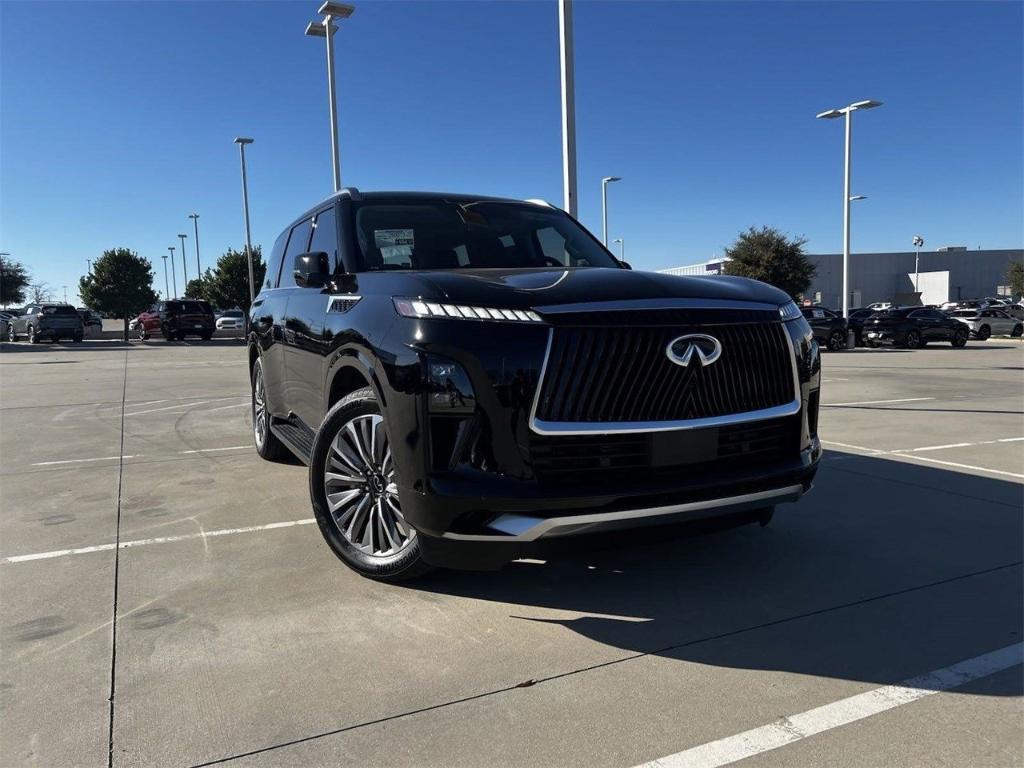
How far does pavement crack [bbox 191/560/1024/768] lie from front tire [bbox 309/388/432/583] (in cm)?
74

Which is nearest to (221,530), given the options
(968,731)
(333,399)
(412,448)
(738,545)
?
(333,399)

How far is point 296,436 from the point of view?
15.9 feet

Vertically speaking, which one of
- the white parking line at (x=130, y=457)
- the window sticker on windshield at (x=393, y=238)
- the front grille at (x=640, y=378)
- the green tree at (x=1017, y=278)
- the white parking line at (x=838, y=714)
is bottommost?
the white parking line at (x=838, y=714)

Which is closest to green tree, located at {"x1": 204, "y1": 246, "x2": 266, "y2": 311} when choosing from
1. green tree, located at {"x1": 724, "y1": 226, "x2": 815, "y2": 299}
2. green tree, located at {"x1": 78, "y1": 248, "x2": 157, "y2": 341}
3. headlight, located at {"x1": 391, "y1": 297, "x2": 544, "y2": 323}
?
green tree, located at {"x1": 78, "y1": 248, "x2": 157, "y2": 341}

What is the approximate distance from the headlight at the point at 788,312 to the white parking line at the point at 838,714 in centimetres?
154

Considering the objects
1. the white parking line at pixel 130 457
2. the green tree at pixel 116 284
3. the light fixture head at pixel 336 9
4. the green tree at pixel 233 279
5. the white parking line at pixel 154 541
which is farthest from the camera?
the green tree at pixel 233 279

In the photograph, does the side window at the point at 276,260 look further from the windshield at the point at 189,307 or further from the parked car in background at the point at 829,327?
the windshield at the point at 189,307

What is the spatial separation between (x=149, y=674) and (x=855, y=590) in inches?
120

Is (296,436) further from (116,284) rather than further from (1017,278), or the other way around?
(1017,278)

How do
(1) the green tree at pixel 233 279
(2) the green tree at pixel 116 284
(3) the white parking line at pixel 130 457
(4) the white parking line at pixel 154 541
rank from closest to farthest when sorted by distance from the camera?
(4) the white parking line at pixel 154 541 < (3) the white parking line at pixel 130 457 < (2) the green tree at pixel 116 284 < (1) the green tree at pixel 233 279

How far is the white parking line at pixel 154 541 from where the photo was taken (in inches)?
159

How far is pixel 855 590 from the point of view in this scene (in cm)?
348

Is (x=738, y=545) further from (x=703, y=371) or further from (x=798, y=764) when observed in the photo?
(x=798, y=764)

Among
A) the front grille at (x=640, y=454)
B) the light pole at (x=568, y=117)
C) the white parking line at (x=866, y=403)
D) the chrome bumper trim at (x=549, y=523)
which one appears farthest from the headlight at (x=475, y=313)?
the white parking line at (x=866, y=403)
